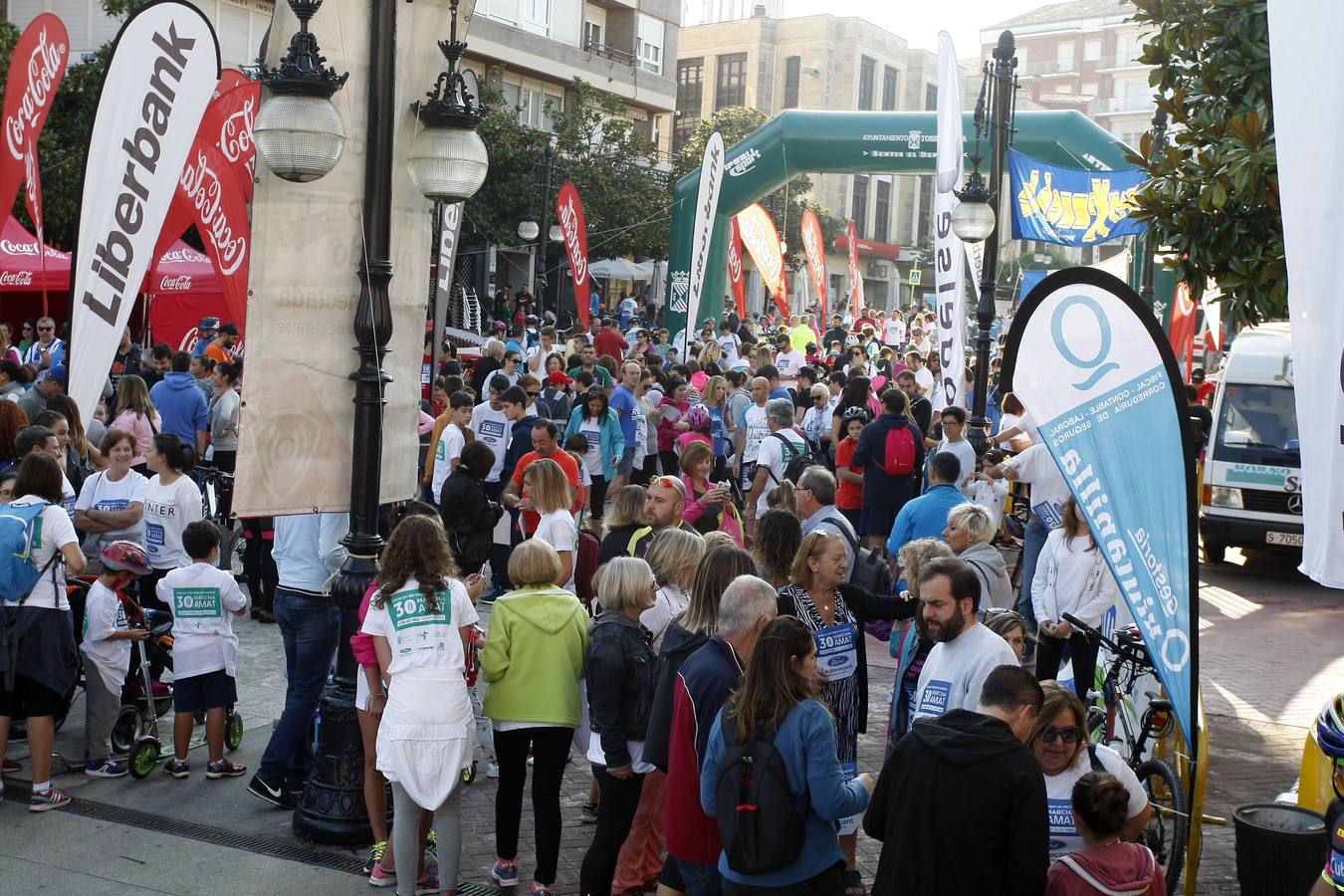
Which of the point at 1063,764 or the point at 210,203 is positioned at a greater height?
the point at 210,203

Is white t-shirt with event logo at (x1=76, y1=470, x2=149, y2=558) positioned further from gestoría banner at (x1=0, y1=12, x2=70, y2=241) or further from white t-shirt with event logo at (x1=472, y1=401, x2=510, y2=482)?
gestoría banner at (x1=0, y1=12, x2=70, y2=241)

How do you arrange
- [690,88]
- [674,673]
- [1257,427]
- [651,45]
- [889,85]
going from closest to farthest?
[674,673]
[1257,427]
[651,45]
[690,88]
[889,85]

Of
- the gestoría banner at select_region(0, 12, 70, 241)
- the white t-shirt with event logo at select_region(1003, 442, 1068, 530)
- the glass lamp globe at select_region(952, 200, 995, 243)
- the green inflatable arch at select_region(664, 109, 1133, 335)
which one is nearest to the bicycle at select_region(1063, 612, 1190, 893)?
the white t-shirt with event logo at select_region(1003, 442, 1068, 530)

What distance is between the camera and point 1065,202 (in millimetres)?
16203

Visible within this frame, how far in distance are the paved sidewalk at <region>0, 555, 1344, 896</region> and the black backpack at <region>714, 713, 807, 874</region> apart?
2030mm

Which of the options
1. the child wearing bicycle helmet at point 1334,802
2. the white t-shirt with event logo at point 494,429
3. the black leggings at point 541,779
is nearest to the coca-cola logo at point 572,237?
the white t-shirt with event logo at point 494,429

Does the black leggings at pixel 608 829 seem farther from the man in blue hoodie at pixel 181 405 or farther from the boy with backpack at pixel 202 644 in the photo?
the man in blue hoodie at pixel 181 405

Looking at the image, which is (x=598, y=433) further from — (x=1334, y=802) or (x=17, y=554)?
(x=1334, y=802)

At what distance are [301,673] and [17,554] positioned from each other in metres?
1.51

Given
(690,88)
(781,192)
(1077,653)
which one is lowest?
(1077,653)

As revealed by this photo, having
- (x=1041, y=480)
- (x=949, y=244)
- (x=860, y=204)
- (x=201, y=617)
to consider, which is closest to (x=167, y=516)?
(x=201, y=617)

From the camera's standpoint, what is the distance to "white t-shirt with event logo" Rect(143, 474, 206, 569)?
809 cm

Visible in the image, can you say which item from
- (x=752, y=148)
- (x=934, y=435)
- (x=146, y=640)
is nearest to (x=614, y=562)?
(x=146, y=640)

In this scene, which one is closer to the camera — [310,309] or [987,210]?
[310,309]
